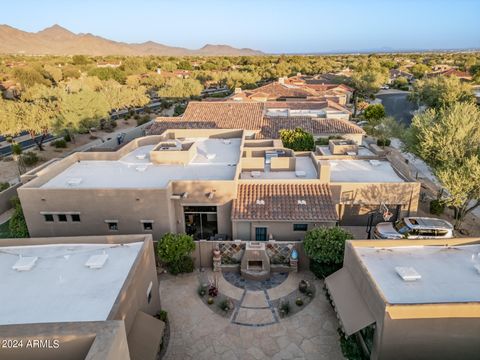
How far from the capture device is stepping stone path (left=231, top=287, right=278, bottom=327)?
16.7 meters

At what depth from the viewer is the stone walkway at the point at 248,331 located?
1491cm

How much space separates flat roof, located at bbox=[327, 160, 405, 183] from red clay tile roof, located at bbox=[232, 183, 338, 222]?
3498 millimetres

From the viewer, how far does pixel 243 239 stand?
22016 millimetres

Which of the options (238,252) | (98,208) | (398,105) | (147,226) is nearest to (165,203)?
(147,226)

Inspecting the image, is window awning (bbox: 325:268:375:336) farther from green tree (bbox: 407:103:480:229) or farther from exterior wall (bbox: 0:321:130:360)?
green tree (bbox: 407:103:480:229)

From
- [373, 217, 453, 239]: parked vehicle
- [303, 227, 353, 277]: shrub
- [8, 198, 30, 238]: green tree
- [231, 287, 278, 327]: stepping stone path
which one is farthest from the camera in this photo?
[8, 198, 30, 238]: green tree

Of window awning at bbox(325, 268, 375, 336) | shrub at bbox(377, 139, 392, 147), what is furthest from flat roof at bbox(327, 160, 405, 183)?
shrub at bbox(377, 139, 392, 147)

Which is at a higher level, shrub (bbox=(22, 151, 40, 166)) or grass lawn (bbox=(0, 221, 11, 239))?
shrub (bbox=(22, 151, 40, 166))

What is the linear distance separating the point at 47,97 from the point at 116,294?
192 feet

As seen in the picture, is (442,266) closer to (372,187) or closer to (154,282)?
(372,187)

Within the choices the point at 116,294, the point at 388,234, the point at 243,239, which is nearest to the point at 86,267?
the point at 116,294

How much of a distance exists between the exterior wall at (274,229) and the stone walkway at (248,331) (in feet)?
11.9

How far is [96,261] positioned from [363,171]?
20.9 m

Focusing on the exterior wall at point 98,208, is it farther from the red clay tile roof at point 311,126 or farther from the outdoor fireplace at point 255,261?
the red clay tile roof at point 311,126
